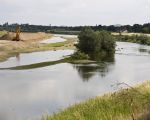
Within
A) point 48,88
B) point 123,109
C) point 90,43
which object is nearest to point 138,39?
point 90,43

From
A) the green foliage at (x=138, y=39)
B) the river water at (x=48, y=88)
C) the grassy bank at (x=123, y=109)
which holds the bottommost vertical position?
the green foliage at (x=138, y=39)

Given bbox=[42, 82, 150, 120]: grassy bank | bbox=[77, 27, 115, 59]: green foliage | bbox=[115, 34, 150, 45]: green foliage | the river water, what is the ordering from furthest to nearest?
bbox=[115, 34, 150, 45]: green foliage, bbox=[77, 27, 115, 59]: green foliage, the river water, bbox=[42, 82, 150, 120]: grassy bank

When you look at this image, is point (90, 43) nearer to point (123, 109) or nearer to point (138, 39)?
point (123, 109)

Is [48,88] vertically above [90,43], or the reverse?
[90,43]

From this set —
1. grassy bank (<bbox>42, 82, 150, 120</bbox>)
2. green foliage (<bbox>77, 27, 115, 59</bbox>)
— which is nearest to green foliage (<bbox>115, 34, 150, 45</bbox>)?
green foliage (<bbox>77, 27, 115, 59</bbox>)

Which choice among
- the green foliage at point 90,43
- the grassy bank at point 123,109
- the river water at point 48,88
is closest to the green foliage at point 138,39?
the green foliage at point 90,43

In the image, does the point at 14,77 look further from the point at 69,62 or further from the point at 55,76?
the point at 69,62

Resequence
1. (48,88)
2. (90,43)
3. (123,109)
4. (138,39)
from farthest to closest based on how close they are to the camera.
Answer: (138,39) → (90,43) → (48,88) → (123,109)

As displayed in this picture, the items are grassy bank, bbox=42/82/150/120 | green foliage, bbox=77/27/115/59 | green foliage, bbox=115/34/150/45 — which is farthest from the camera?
green foliage, bbox=115/34/150/45

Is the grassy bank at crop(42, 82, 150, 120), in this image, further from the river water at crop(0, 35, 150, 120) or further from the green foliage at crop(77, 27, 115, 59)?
the green foliage at crop(77, 27, 115, 59)

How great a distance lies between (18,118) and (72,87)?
1072cm

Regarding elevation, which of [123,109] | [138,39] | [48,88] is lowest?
[138,39]

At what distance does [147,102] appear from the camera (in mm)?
12734

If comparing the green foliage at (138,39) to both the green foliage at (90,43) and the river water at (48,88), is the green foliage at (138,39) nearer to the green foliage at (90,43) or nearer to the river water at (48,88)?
the green foliage at (90,43)
